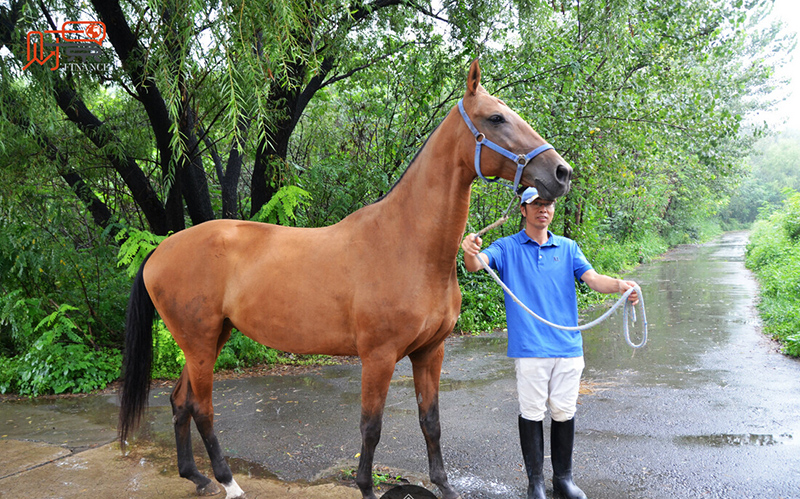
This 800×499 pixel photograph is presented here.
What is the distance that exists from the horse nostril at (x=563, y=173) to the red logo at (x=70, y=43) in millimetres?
4735

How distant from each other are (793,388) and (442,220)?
4.63m

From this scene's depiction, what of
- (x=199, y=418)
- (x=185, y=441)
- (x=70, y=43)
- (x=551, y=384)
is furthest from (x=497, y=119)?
(x=70, y=43)

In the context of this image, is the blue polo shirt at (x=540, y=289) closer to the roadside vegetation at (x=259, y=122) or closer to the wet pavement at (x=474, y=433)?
the wet pavement at (x=474, y=433)

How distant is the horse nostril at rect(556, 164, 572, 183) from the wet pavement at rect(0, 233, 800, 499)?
78.7 inches

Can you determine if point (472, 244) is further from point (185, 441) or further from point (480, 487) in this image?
point (185, 441)

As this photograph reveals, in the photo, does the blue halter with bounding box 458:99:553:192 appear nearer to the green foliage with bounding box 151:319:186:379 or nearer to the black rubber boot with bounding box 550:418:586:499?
the black rubber boot with bounding box 550:418:586:499

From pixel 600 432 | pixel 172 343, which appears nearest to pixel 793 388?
pixel 600 432

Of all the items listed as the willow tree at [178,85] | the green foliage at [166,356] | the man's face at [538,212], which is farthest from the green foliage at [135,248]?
the man's face at [538,212]

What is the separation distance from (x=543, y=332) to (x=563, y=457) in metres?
0.79

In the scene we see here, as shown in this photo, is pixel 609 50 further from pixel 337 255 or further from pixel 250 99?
pixel 337 255

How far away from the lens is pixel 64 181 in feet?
23.9

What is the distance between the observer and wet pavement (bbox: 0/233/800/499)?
3.26m

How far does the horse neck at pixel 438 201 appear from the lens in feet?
8.82

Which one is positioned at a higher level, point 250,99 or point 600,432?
point 250,99
